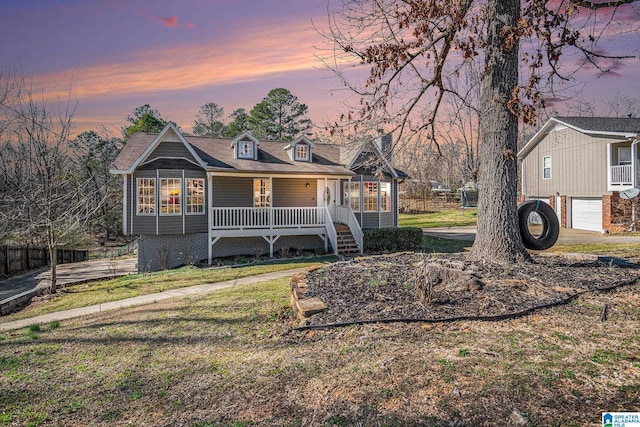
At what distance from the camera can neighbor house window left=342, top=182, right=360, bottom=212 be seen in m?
19.1

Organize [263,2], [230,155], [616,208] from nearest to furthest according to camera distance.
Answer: [263,2] < [230,155] < [616,208]

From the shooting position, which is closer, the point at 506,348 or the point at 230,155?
the point at 506,348

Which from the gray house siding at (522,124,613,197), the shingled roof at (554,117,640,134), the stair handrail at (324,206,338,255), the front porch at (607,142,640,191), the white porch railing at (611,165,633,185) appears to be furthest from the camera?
the gray house siding at (522,124,613,197)

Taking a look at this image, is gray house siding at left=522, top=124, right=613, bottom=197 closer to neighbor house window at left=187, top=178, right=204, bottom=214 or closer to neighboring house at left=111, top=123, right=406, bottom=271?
neighboring house at left=111, top=123, right=406, bottom=271

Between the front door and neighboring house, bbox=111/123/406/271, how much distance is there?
5cm

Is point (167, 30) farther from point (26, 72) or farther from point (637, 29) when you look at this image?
point (637, 29)

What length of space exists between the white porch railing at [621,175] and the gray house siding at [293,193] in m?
16.7

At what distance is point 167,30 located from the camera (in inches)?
524

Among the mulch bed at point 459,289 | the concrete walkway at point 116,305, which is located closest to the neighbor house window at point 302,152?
the concrete walkway at point 116,305

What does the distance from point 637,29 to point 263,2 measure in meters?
7.95

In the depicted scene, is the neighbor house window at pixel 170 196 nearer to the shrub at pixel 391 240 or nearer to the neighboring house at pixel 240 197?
the neighboring house at pixel 240 197

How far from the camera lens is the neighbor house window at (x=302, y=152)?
61.8 feet

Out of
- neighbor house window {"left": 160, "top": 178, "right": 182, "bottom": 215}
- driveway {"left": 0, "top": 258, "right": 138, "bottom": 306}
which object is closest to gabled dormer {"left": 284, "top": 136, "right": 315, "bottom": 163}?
neighbor house window {"left": 160, "top": 178, "right": 182, "bottom": 215}

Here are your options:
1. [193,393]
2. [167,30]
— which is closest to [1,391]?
[193,393]
